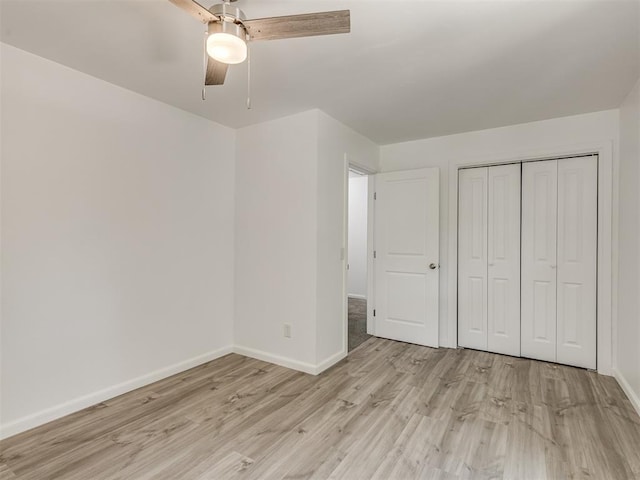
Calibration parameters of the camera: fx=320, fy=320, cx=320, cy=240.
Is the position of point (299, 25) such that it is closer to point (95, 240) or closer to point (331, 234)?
point (331, 234)

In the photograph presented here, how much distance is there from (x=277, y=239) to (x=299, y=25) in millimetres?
2049

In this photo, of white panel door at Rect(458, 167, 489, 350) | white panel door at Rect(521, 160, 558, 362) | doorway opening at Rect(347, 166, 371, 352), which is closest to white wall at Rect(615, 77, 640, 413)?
white panel door at Rect(521, 160, 558, 362)

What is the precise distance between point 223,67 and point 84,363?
2.26 metres

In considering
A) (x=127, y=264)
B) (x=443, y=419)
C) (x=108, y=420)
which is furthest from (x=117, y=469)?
(x=443, y=419)

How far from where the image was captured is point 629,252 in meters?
2.56

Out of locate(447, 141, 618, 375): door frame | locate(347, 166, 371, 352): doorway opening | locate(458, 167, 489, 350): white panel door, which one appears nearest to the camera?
locate(447, 141, 618, 375): door frame

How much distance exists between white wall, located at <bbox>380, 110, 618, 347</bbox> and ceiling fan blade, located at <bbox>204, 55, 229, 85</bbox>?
2689 mm

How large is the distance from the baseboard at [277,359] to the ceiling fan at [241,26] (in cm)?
251

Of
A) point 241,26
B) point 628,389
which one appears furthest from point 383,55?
point 628,389

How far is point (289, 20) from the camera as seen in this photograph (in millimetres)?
1356

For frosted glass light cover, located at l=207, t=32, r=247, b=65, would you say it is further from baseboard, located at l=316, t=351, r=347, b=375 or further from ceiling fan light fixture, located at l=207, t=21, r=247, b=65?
baseboard, located at l=316, t=351, r=347, b=375

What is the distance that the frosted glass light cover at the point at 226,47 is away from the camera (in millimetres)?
1346

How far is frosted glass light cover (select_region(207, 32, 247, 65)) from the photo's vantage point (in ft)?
4.42

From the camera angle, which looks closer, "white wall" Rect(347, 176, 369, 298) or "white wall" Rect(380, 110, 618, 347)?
"white wall" Rect(380, 110, 618, 347)
